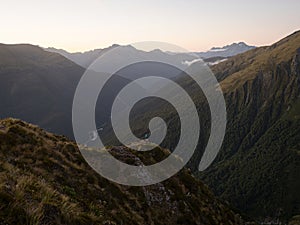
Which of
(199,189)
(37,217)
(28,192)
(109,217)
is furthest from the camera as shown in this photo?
(199,189)

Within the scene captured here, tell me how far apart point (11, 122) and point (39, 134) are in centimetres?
246

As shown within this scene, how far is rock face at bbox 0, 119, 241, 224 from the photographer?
480 inches

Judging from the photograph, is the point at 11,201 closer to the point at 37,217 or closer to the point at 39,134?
the point at 37,217

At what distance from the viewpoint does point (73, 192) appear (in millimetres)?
18734

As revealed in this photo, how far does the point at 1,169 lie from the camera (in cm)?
1606

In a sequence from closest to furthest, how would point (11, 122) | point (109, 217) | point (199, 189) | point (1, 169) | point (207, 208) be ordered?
point (1, 169) → point (109, 217) → point (11, 122) → point (207, 208) → point (199, 189)

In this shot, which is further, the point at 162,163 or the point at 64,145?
the point at 162,163

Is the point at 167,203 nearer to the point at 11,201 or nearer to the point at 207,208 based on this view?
the point at 207,208

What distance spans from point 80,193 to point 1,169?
573 cm

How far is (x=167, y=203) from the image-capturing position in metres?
26.9

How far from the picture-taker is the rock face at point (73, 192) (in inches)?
480

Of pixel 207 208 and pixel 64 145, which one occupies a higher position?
pixel 64 145

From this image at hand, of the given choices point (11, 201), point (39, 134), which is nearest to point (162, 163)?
point (39, 134)

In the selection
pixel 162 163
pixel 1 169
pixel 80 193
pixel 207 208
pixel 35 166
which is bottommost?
pixel 207 208
